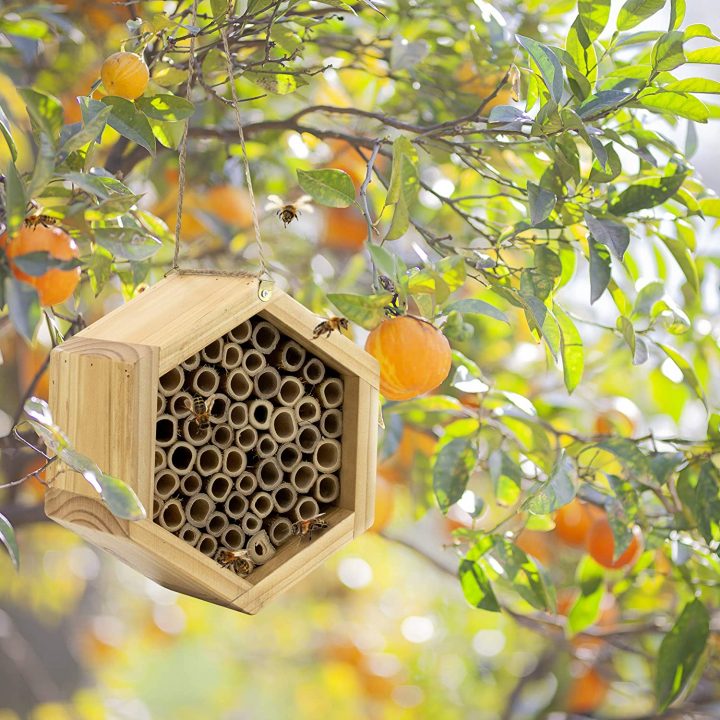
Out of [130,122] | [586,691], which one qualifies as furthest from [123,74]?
[586,691]

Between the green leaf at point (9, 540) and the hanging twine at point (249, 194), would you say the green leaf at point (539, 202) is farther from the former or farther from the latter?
the green leaf at point (9, 540)

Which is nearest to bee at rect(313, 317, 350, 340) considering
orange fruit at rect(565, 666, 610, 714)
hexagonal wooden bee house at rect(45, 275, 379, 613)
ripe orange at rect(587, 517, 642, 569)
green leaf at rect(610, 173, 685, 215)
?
hexagonal wooden bee house at rect(45, 275, 379, 613)

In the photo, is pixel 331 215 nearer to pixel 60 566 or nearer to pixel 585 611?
pixel 585 611

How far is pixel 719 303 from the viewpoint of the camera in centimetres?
102

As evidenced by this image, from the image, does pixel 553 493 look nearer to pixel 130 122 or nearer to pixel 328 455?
pixel 328 455

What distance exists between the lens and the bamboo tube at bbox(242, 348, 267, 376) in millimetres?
589

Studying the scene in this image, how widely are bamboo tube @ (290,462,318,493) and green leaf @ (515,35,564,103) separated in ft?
0.88

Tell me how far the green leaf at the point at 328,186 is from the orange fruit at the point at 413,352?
0.26ft

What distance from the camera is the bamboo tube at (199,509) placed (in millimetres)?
577

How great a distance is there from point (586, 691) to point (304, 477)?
97 cm

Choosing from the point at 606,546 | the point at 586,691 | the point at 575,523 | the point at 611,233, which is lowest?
the point at 586,691

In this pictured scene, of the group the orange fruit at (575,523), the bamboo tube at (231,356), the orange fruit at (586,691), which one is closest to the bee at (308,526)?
the bamboo tube at (231,356)

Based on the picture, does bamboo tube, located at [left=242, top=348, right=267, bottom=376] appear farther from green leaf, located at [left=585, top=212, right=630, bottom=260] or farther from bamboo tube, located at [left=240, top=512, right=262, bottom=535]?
green leaf, located at [left=585, top=212, right=630, bottom=260]

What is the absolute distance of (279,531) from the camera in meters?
0.61
